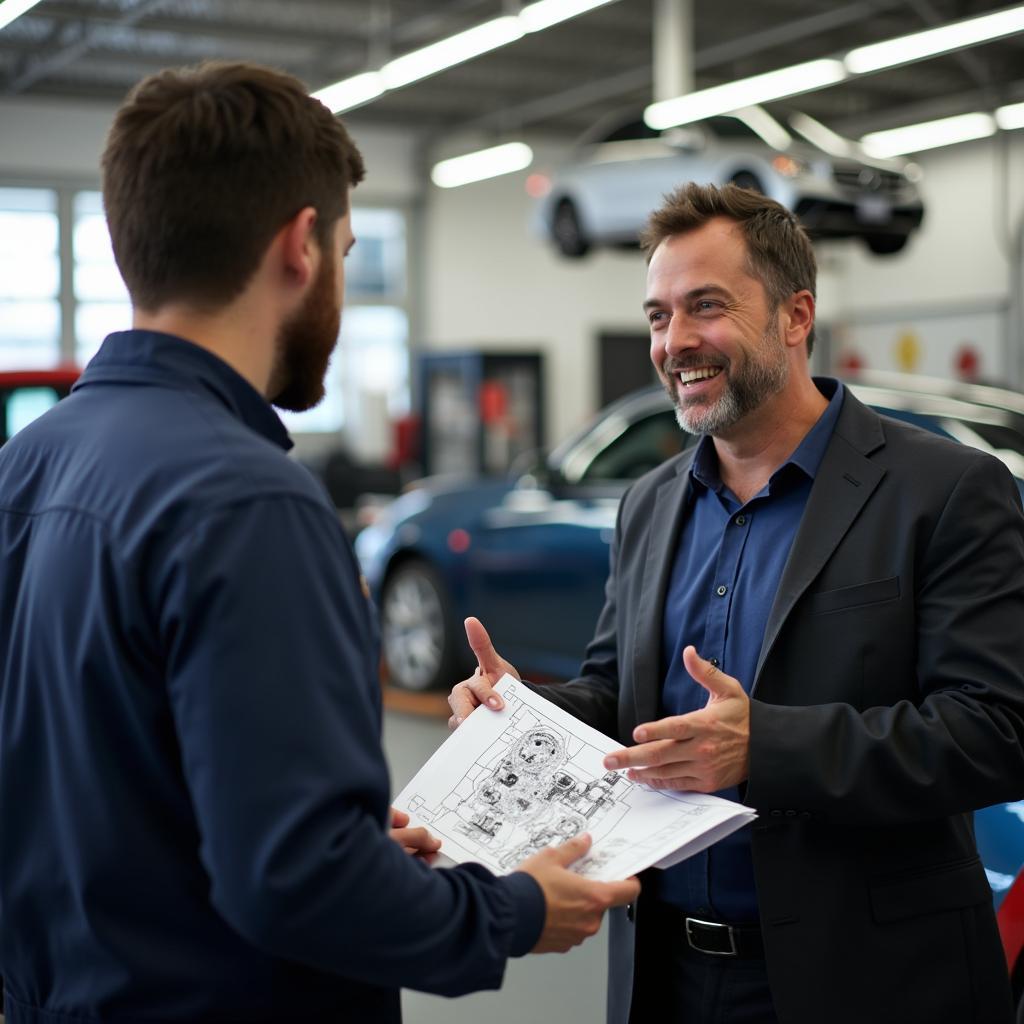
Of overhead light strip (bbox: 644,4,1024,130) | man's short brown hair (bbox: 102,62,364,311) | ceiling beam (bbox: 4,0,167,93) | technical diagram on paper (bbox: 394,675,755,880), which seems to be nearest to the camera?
man's short brown hair (bbox: 102,62,364,311)

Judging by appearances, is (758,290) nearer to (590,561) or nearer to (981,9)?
(590,561)

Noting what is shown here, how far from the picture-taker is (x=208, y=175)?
4.04 ft

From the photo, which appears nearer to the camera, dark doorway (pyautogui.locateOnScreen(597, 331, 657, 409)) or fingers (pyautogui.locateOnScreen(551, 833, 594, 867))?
fingers (pyautogui.locateOnScreen(551, 833, 594, 867))

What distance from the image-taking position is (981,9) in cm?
1321

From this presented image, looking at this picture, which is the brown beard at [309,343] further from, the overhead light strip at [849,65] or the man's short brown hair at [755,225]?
the overhead light strip at [849,65]

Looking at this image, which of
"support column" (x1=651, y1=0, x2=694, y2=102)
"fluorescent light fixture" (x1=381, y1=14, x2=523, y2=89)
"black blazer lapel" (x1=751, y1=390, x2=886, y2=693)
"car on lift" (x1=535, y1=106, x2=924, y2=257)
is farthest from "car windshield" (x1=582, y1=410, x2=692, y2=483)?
"support column" (x1=651, y1=0, x2=694, y2=102)

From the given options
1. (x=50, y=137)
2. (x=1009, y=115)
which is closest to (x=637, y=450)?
(x=1009, y=115)

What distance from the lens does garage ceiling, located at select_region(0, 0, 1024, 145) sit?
12781 millimetres

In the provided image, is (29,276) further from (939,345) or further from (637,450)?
(637,450)

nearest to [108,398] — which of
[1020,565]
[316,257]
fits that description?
[316,257]

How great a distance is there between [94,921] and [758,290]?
1.45 meters

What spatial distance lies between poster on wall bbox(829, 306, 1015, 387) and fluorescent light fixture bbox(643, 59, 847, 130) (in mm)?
2442

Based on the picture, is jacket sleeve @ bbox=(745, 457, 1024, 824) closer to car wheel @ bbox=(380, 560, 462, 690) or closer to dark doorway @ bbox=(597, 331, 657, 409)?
car wheel @ bbox=(380, 560, 462, 690)

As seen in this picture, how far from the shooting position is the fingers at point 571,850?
141 centimetres
